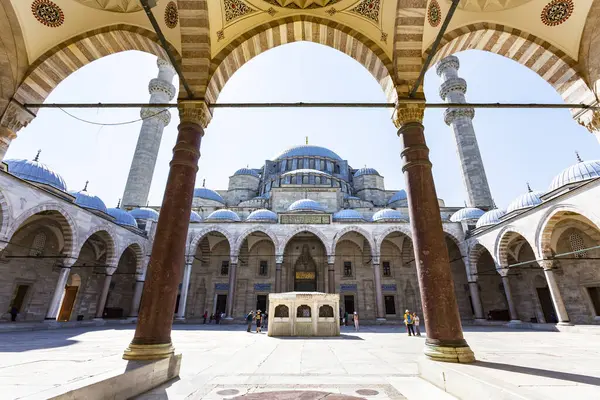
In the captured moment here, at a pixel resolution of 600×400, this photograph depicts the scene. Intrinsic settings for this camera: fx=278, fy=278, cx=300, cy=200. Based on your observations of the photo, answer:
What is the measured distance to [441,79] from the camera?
25703 mm

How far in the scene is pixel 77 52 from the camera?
566 centimetres

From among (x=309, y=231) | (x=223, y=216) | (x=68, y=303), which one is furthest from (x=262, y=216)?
(x=68, y=303)

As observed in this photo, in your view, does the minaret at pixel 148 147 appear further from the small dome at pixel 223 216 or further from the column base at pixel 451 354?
the column base at pixel 451 354

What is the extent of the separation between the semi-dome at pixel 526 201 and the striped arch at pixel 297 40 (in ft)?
49.7

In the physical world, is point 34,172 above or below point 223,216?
below

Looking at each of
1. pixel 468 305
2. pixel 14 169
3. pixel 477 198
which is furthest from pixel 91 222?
pixel 477 198

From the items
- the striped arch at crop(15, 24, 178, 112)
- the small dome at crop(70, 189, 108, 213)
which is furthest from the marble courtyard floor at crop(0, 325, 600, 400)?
the small dome at crop(70, 189, 108, 213)

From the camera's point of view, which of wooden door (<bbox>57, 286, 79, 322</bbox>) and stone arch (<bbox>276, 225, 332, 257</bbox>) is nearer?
wooden door (<bbox>57, 286, 79, 322</bbox>)

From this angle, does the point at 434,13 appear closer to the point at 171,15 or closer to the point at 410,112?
the point at 410,112

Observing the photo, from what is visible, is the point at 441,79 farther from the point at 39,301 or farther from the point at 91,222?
the point at 39,301

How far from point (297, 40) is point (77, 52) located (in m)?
4.51

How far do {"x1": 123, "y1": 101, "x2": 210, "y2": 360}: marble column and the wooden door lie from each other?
57.3ft

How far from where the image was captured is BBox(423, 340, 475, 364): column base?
3.45m

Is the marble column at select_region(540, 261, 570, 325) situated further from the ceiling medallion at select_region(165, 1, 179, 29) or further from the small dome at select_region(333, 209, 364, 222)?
the ceiling medallion at select_region(165, 1, 179, 29)
